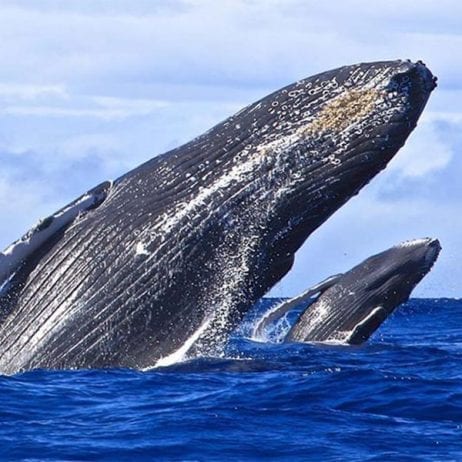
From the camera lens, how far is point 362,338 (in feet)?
71.6

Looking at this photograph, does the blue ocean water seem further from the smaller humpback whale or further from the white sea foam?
the smaller humpback whale

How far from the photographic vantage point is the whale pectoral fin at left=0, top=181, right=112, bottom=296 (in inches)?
552

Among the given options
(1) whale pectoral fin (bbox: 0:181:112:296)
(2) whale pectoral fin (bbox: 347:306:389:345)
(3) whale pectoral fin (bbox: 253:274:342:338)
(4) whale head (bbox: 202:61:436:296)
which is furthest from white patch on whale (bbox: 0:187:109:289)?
(3) whale pectoral fin (bbox: 253:274:342:338)

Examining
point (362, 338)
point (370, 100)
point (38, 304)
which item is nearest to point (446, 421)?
point (370, 100)

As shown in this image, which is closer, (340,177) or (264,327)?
(340,177)

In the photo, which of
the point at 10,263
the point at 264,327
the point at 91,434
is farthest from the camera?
the point at 264,327

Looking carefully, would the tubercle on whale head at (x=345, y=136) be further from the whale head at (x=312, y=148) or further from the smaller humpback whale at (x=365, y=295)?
the smaller humpback whale at (x=365, y=295)

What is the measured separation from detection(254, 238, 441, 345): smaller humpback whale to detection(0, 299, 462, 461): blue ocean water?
13.2 feet

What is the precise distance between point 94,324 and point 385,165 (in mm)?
3281

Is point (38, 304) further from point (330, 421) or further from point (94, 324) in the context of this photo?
point (330, 421)

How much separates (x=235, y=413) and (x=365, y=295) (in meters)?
8.64

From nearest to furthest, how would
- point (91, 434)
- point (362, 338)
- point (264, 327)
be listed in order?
point (91, 434) → point (362, 338) → point (264, 327)

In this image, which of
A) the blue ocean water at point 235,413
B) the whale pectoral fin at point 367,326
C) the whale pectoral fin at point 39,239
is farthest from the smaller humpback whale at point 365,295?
the whale pectoral fin at point 39,239

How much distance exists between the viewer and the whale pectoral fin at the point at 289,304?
2334cm
